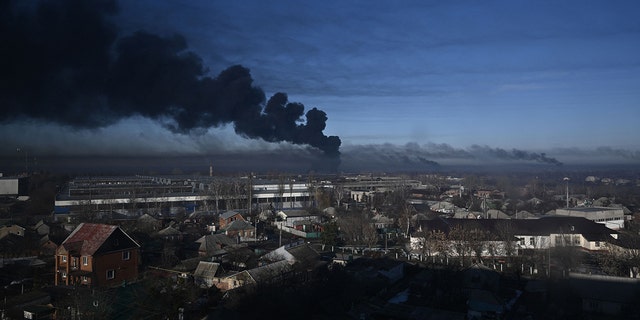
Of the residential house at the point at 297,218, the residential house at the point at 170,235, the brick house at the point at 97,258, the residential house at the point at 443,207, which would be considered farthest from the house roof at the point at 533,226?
the brick house at the point at 97,258

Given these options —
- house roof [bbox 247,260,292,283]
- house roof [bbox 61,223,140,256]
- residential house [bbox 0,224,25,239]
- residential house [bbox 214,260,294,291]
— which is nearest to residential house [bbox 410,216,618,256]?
house roof [bbox 247,260,292,283]

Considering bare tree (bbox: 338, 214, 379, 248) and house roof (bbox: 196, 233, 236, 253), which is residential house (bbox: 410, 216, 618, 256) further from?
house roof (bbox: 196, 233, 236, 253)

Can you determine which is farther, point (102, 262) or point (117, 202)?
point (117, 202)

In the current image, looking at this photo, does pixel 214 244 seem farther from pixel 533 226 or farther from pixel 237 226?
pixel 533 226

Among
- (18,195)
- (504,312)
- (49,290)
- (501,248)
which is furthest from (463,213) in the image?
(18,195)

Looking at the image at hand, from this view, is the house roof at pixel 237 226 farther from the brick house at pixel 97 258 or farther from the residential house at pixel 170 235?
the brick house at pixel 97 258

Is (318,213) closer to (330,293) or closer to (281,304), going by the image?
(330,293)

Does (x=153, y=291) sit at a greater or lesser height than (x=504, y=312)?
greater
